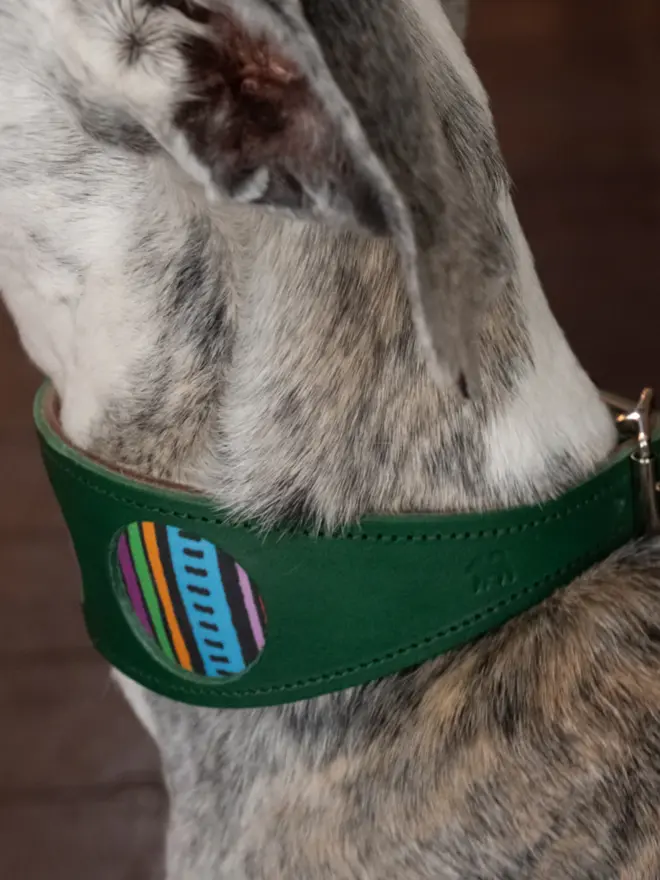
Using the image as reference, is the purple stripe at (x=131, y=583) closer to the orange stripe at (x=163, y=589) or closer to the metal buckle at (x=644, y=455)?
the orange stripe at (x=163, y=589)

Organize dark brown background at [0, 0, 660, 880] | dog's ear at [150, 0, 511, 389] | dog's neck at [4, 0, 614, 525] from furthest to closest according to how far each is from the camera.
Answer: dark brown background at [0, 0, 660, 880] < dog's neck at [4, 0, 614, 525] < dog's ear at [150, 0, 511, 389]

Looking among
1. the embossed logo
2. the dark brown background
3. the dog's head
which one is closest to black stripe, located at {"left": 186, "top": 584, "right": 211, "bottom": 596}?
the embossed logo

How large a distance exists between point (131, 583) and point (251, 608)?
12cm

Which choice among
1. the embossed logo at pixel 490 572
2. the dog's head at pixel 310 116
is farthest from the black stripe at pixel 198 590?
the dog's head at pixel 310 116

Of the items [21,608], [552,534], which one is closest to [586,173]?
[21,608]

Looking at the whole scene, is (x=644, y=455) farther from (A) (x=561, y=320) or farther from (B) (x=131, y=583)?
(A) (x=561, y=320)

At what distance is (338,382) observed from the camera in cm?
73

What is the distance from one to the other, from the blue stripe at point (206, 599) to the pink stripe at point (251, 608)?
0.05ft

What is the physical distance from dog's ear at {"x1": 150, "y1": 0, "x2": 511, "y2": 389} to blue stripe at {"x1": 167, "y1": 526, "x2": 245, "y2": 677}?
0.29 metres

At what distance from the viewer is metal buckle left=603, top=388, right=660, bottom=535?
32.2 inches

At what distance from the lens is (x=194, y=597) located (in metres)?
0.77

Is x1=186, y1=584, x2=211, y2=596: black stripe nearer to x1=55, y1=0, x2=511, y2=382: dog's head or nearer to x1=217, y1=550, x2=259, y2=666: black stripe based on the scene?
x1=217, y1=550, x2=259, y2=666: black stripe

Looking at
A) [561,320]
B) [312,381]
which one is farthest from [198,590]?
[561,320]

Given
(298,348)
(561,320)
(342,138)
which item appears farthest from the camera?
(561,320)
